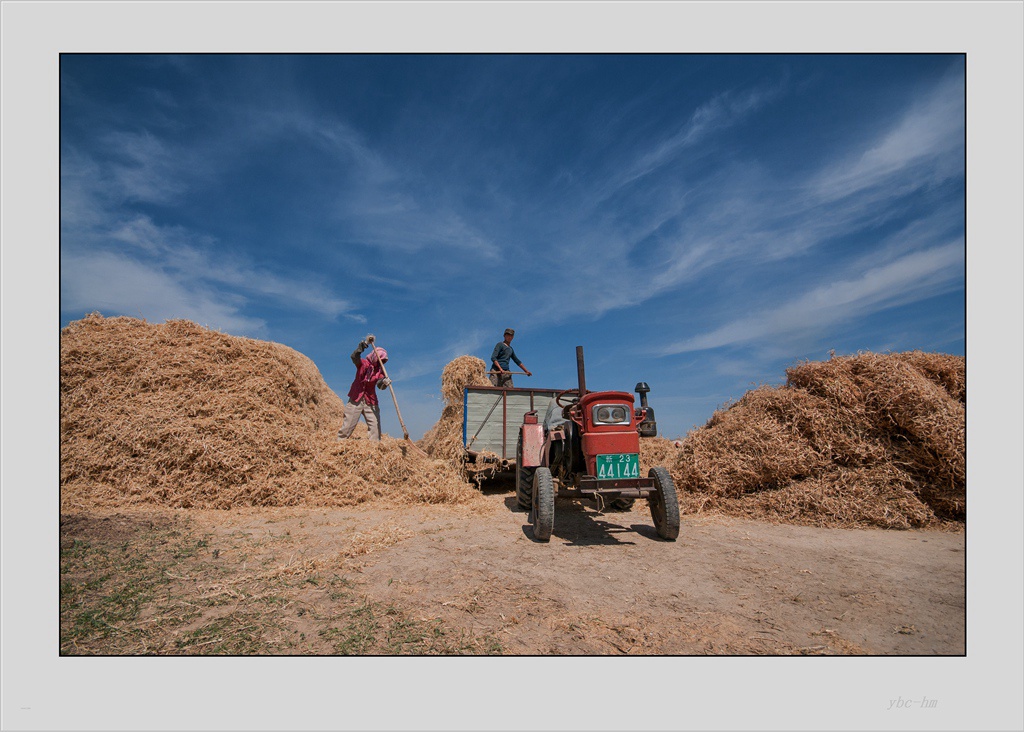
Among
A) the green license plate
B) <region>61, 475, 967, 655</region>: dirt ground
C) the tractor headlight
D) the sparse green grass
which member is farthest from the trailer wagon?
the sparse green grass

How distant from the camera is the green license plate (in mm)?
5422

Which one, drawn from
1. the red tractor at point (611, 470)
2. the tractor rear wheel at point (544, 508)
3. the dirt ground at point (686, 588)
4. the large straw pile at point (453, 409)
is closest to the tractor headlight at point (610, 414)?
the red tractor at point (611, 470)

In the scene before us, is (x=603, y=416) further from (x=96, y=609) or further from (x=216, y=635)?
(x=96, y=609)

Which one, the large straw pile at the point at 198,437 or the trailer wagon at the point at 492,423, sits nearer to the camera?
the large straw pile at the point at 198,437

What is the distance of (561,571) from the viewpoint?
4.39 m

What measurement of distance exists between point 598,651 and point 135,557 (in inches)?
185

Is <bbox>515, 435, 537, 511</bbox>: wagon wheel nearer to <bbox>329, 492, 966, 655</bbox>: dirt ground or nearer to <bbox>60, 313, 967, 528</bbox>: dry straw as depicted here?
<bbox>329, 492, 966, 655</bbox>: dirt ground

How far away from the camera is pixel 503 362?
36.4ft

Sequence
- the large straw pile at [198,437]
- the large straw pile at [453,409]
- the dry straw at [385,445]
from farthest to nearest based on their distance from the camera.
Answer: the large straw pile at [453,409], the large straw pile at [198,437], the dry straw at [385,445]

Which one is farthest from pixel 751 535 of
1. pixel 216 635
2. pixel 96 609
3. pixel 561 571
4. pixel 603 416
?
pixel 96 609

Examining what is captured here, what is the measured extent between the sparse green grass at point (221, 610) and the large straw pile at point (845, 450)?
6.01m

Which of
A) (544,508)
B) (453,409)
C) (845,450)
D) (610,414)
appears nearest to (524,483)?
(544,508)

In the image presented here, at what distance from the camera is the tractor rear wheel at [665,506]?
5438mm

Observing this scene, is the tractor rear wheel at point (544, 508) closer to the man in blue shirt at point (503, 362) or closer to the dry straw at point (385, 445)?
the dry straw at point (385, 445)
